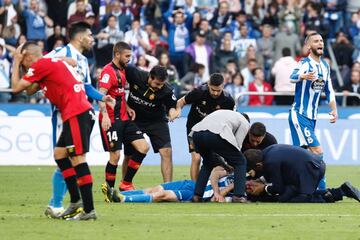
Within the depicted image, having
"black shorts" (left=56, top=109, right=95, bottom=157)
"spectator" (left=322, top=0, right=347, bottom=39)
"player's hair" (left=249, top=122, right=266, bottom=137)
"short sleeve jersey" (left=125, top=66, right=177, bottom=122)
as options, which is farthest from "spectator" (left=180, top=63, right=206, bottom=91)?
"black shorts" (left=56, top=109, right=95, bottom=157)

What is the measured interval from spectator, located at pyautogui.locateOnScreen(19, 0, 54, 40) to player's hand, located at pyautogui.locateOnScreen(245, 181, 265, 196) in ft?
42.7

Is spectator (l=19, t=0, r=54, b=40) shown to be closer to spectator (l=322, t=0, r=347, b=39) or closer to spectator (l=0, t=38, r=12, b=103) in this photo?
spectator (l=0, t=38, r=12, b=103)

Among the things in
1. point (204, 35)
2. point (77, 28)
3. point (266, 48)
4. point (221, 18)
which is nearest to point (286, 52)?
point (266, 48)

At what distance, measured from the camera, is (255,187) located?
16.0 meters

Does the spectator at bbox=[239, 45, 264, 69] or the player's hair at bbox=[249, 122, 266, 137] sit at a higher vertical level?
the player's hair at bbox=[249, 122, 266, 137]

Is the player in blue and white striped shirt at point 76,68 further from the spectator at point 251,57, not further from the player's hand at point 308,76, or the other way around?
the spectator at point 251,57

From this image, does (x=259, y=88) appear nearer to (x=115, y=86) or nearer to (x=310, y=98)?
(x=310, y=98)

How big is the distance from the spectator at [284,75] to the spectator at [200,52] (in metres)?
1.73

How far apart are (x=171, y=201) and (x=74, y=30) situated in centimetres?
327

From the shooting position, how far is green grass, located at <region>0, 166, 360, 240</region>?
38.1 feet

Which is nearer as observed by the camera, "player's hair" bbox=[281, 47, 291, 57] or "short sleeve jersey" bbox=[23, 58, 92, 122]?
"short sleeve jersey" bbox=[23, 58, 92, 122]

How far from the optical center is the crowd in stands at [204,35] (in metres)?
27.5

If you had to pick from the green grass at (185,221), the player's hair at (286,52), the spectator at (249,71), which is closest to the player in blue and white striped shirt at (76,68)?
the green grass at (185,221)

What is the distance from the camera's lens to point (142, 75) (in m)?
17.8
